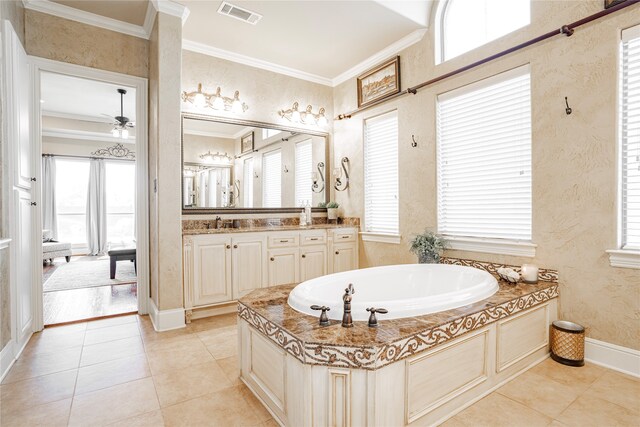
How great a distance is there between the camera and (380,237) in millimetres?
3895

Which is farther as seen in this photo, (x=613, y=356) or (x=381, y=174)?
(x=381, y=174)

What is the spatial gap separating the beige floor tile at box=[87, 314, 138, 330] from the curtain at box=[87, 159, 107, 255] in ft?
16.7

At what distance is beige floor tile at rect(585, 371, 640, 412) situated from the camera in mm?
1795

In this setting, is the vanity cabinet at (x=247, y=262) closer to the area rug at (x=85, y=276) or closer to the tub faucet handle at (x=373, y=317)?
the tub faucet handle at (x=373, y=317)

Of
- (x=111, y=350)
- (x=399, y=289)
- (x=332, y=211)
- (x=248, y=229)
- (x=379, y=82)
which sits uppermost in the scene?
(x=379, y=82)

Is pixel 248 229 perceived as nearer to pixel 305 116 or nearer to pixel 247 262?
pixel 247 262

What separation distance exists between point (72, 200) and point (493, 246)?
8.48 metres

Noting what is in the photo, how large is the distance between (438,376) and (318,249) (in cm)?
235

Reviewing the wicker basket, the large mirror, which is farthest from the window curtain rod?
the wicker basket

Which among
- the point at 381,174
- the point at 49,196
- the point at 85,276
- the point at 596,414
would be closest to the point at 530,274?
the point at 596,414

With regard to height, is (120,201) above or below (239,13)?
below

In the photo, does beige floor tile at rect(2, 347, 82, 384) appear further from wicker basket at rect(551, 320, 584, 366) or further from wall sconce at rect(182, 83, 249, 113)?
wicker basket at rect(551, 320, 584, 366)

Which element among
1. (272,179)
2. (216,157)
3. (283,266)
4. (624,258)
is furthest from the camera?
(272,179)

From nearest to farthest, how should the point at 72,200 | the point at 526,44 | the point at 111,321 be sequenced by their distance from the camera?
the point at 526,44, the point at 111,321, the point at 72,200
